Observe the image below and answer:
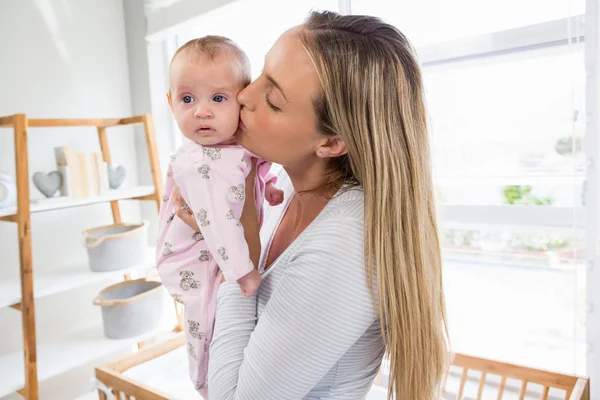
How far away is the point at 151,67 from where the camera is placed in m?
2.73

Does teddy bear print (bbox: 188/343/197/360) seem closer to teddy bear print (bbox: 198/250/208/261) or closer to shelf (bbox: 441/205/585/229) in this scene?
teddy bear print (bbox: 198/250/208/261)

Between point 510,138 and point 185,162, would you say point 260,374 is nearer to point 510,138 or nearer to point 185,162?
point 185,162

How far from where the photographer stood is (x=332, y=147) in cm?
90

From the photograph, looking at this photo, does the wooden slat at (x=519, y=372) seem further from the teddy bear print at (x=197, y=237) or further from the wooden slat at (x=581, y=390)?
the teddy bear print at (x=197, y=237)

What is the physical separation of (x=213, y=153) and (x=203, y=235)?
6.6 inches

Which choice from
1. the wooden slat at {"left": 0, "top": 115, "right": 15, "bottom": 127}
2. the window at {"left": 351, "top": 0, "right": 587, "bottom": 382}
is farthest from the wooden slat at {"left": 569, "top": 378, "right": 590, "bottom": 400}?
the wooden slat at {"left": 0, "top": 115, "right": 15, "bottom": 127}

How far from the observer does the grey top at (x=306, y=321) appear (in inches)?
31.2

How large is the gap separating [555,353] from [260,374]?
150 cm

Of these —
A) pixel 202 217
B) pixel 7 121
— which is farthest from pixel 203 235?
pixel 7 121

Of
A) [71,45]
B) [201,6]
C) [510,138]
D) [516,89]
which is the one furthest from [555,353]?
[71,45]

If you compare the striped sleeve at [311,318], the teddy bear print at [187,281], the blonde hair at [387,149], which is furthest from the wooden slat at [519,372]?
the teddy bear print at [187,281]

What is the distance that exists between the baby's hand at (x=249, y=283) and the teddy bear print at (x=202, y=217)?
136 millimetres

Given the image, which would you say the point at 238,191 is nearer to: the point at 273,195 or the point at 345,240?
the point at 273,195

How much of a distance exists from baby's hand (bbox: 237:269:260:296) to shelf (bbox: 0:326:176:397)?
152 cm
